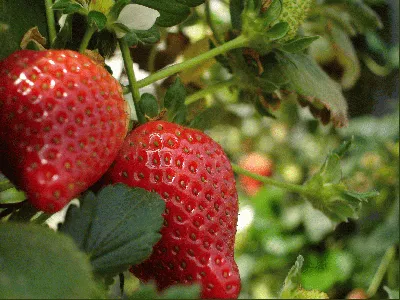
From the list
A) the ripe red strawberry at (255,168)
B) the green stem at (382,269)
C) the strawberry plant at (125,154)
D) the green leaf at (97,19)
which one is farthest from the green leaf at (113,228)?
the ripe red strawberry at (255,168)

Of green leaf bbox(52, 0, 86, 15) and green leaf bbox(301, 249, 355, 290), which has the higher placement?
green leaf bbox(52, 0, 86, 15)

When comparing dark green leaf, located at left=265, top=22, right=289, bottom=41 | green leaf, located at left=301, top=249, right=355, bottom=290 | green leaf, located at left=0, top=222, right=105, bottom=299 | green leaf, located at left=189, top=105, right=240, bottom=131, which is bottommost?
green leaf, located at left=301, top=249, right=355, bottom=290

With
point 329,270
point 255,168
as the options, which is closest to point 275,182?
point 329,270

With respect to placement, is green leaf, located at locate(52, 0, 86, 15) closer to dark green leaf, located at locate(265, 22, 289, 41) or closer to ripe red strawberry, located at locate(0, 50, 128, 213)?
ripe red strawberry, located at locate(0, 50, 128, 213)

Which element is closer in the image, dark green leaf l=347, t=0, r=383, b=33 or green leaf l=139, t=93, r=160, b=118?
green leaf l=139, t=93, r=160, b=118

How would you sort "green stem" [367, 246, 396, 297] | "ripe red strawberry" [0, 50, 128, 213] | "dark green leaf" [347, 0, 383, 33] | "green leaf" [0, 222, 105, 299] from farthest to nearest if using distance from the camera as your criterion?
"green stem" [367, 246, 396, 297], "dark green leaf" [347, 0, 383, 33], "ripe red strawberry" [0, 50, 128, 213], "green leaf" [0, 222, 105, 299]

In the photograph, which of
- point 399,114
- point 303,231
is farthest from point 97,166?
point 303,231

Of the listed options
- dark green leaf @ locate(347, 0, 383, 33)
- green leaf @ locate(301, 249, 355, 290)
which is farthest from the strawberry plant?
green leaf @ locate(301, 249, 355, 290)

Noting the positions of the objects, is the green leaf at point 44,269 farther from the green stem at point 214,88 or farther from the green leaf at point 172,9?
the green stem at point 214,88
